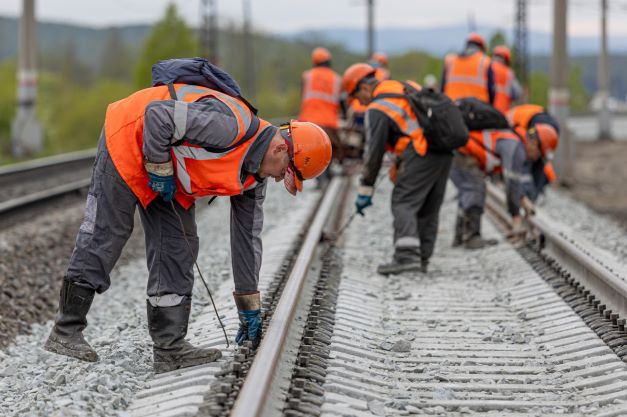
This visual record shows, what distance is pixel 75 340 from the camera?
517cm

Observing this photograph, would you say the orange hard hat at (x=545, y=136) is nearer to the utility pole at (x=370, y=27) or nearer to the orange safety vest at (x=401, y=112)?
the orange safety vest at (x=401, y=112)

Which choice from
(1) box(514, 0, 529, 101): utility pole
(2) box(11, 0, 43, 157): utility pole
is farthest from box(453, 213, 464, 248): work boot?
(1) box(514, 0, 529, 101): utility pole

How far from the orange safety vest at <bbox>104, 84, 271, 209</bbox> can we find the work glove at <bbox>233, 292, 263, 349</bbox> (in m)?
0.58

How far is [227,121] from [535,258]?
4.43m

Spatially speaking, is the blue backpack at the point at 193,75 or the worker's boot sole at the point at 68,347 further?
the worker's boot sole at the point at 68,347

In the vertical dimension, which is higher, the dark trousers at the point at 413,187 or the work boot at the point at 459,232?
the dark trousers at the point at 413,187

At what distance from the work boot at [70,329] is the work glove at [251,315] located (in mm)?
736

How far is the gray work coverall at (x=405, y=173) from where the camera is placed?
8.04 metres

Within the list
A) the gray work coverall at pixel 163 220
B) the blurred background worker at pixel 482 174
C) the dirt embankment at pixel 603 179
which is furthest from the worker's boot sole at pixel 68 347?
the dirt embankment at pixel 603 179

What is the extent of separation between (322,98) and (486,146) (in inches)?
197

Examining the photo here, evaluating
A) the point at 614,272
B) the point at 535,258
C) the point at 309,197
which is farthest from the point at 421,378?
the point at 309,197

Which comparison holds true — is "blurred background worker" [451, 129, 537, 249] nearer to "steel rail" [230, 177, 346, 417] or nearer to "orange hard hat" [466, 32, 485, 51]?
"orange hard hat" [466, 32, 485, 51]

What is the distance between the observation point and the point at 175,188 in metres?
4.84

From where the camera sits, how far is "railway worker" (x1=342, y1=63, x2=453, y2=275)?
805 cm
